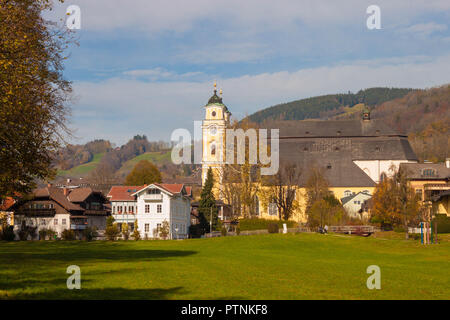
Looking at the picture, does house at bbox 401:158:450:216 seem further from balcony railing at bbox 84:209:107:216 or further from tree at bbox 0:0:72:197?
tree at bbox 0:0:72:197

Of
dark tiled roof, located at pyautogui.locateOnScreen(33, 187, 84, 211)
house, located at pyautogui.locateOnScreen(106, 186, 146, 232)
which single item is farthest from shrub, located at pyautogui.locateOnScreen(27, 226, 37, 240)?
house, located at pyautogui.locateOnScreen(106, 186, 146, 232)

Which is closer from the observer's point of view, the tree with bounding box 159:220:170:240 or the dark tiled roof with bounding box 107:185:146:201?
the tree with bounding box 159:220:170:240

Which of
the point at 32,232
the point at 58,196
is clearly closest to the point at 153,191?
the point at 58,196

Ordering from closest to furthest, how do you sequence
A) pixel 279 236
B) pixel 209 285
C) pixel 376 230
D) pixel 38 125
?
pixel 209 285 → pixel 38 125 → pixel 279 236 → pixel 376 230

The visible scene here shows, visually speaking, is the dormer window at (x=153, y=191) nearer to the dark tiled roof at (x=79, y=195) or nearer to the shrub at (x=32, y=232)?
the dark tiled roof at (x=79, y=195)

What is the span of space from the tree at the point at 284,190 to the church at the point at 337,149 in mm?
11108

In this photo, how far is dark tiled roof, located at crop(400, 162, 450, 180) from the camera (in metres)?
99.6

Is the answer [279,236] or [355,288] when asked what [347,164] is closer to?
[279,236]

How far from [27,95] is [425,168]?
85450 millimetres

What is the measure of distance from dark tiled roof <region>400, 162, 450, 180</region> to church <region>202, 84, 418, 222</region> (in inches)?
261

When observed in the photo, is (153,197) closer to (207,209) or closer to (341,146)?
(207,209)
